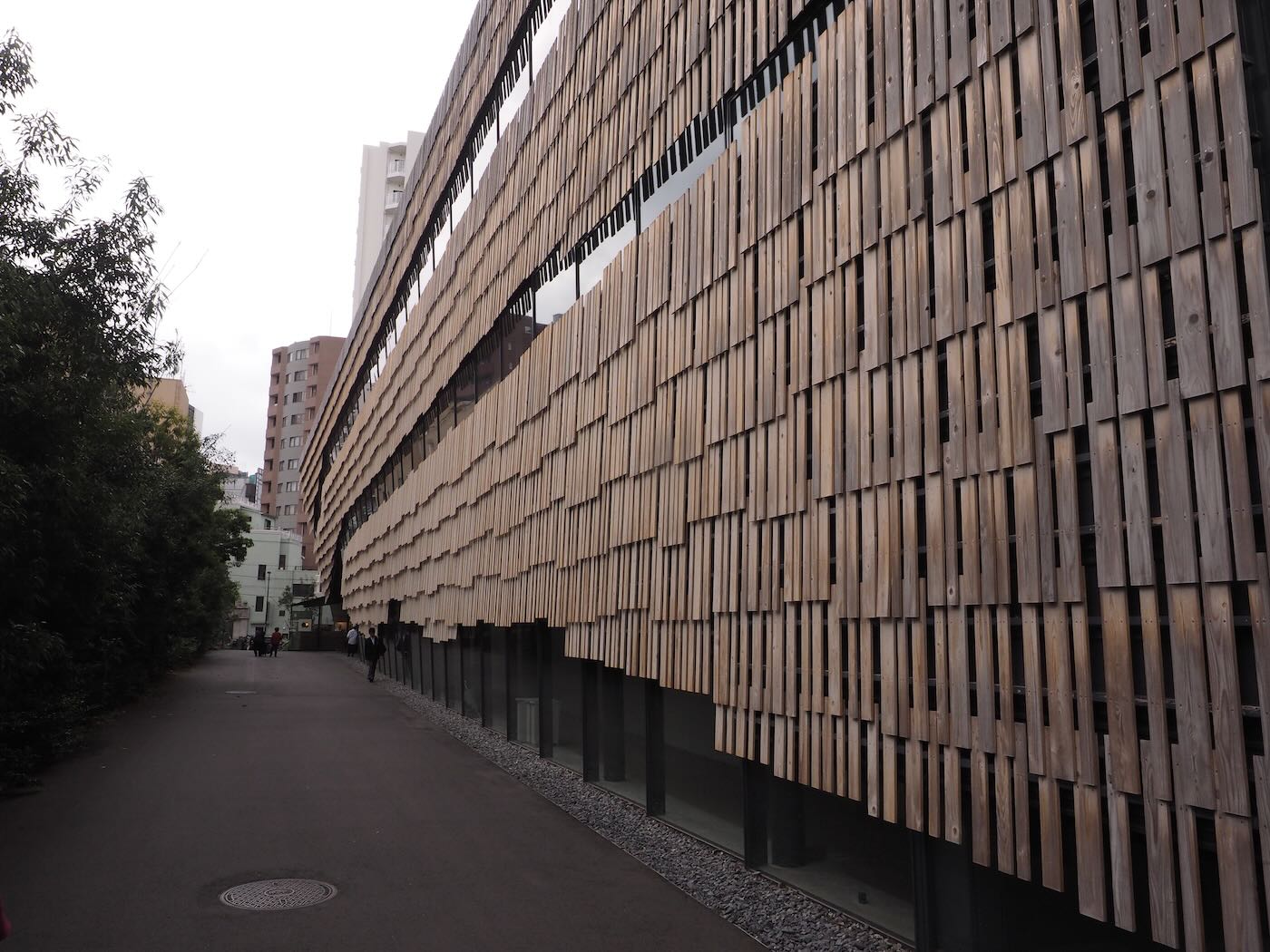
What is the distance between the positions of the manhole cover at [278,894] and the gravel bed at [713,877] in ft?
8.95

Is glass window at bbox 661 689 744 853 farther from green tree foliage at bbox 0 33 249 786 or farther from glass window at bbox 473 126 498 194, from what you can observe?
glass window at bbox 473 126 498 194

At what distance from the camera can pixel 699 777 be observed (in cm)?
895

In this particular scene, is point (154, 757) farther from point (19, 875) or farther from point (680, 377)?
point (680, 377)

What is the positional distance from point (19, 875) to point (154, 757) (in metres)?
6.64

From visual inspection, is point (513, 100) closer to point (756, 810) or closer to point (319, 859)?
point (319, 859)

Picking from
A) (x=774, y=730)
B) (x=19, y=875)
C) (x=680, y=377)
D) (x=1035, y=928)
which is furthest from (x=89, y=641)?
(x=1035, y=928)

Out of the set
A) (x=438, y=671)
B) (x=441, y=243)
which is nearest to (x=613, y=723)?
(x=438, y=671)

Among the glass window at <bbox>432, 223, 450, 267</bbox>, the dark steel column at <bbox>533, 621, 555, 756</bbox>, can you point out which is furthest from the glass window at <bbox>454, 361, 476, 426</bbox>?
the dark steel column at <bbox>533, 621, 555, 756</bbox>

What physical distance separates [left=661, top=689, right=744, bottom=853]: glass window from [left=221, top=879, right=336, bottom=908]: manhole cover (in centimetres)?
338

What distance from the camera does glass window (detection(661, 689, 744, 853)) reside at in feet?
27.2

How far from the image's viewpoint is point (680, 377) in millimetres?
8977

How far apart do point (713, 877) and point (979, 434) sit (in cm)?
453

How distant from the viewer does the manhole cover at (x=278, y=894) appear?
22.3 feet

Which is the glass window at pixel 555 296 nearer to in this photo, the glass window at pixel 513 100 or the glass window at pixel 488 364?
the glass window at pixel 488 364
